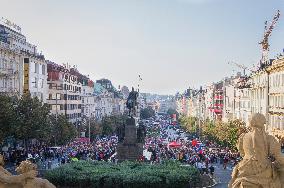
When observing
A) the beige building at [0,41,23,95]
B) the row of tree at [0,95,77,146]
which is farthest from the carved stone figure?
the beige building at [0,41,23,95]

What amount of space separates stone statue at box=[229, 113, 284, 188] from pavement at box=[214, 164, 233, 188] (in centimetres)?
3188

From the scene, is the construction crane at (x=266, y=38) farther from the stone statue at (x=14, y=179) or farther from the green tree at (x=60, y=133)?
the stone statue at (x=14, y=179)

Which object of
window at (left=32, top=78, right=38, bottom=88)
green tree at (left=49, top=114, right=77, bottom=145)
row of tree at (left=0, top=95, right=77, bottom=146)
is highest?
window at (left=32, top=78, right=38, bottom=88)

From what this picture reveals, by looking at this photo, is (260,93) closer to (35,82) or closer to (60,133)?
(60,133)

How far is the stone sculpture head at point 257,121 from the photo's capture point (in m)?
9.19

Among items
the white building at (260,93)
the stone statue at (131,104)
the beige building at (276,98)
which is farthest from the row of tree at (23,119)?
the white building at (260,93)

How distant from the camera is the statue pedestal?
50344 mm

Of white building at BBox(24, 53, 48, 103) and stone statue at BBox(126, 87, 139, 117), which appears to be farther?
white building at BBox(24, 53, 48, 103)

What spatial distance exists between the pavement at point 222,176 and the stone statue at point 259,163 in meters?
31.9

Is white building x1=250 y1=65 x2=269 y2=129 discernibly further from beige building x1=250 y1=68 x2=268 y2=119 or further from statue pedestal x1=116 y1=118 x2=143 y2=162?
statue pedestal x1=116 y1=118 x2=143 y2=162

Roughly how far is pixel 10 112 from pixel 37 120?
8.48 m

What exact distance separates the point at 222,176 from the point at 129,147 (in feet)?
27.2

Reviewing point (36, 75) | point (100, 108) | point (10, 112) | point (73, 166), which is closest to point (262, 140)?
point (73, 166)

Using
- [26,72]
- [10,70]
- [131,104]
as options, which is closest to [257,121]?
[131,104]
